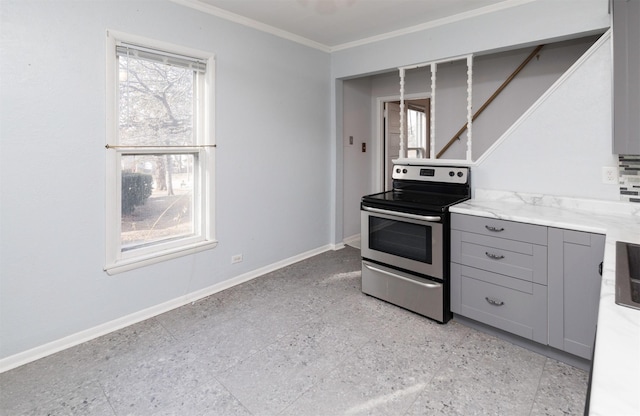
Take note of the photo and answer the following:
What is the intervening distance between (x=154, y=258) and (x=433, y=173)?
242 cm

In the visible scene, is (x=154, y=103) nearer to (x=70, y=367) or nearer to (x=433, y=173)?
(x=70, y=367)

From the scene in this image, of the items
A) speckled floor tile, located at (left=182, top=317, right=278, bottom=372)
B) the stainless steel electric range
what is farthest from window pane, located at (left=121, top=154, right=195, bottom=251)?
the stainless steel electric range

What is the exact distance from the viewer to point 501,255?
2.30 metres

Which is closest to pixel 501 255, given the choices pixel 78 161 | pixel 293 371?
pixel 293 371

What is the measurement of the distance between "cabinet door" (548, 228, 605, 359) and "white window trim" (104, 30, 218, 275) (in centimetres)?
253

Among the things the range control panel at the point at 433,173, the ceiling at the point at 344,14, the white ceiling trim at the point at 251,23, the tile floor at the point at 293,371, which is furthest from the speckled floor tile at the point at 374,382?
the white ceiling trim at the point at 251,23

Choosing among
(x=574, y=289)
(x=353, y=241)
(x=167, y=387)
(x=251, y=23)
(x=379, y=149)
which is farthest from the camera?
(x=379, y=149)

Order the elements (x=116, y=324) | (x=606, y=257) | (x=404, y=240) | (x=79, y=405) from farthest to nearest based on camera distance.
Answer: (x=404, y=240), (x=116, y=324), (x=79, y=405), (x=606, y=257)

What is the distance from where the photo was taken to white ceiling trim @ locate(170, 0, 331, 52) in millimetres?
2783

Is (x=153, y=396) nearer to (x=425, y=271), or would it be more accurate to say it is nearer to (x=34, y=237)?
(x=34, y=237)

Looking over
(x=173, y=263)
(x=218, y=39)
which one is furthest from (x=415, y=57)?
(x=173, y=263)

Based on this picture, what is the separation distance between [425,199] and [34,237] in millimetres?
2696

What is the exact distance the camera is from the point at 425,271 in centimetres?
262

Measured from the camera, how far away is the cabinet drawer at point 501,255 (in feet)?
7.06
